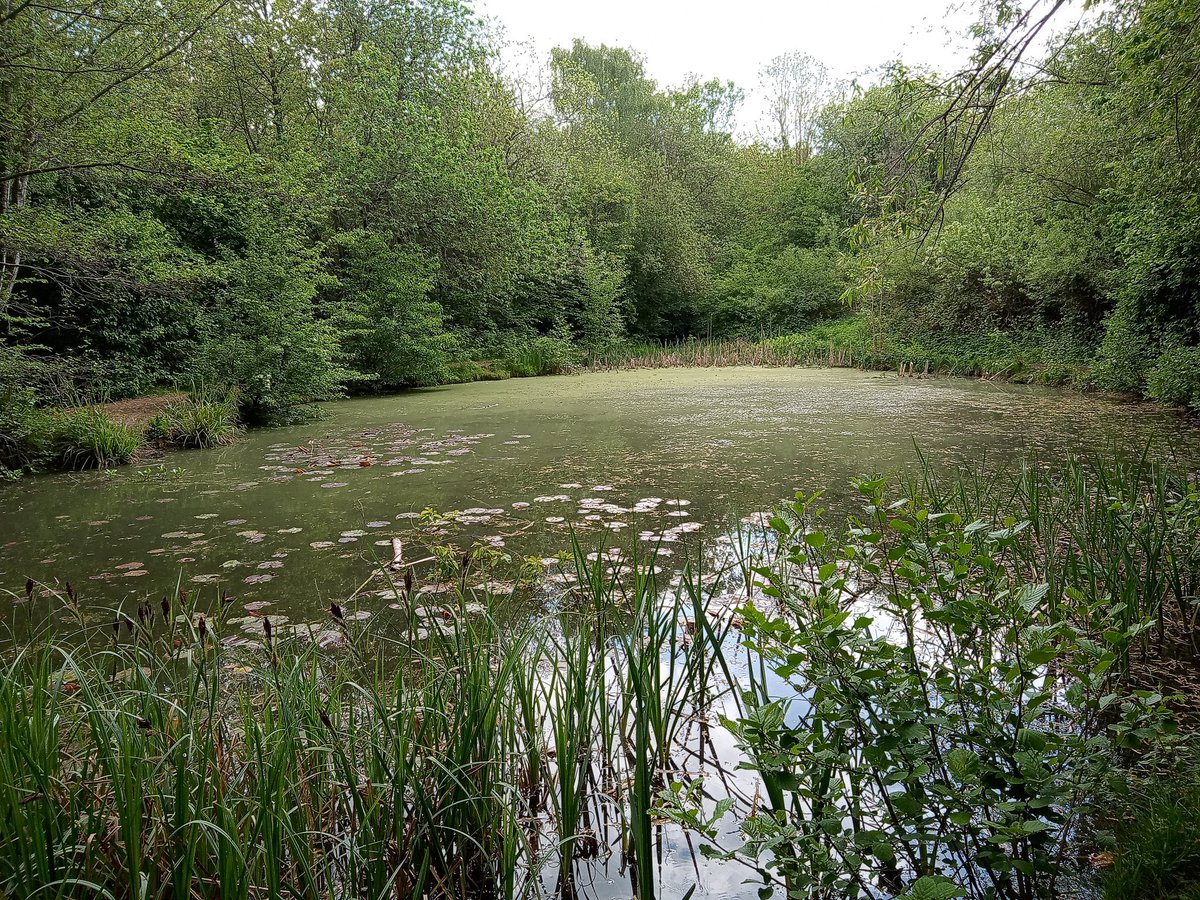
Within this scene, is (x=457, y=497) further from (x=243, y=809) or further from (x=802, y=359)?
(x=802, y=359)

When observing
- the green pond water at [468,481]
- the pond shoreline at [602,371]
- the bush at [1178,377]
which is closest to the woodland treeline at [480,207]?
the bush at [1178,377]

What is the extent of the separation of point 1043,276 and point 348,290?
1232cm

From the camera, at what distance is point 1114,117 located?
789 cm

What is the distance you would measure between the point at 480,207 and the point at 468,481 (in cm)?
1106

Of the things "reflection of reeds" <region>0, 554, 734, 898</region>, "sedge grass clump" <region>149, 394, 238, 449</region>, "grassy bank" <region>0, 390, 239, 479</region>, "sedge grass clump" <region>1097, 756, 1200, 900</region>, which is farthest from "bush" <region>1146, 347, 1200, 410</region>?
"grassy bank" <region>0, 390, 239, 479</region>

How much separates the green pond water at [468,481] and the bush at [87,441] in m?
0.32

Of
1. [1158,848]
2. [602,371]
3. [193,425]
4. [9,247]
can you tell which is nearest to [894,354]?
[602,371]

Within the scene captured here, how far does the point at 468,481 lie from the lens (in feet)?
16.4

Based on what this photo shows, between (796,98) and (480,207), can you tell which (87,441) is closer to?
(480,207)

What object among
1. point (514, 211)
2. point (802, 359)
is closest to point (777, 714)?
point (514, 211)

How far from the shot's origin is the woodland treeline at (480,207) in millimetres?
5078

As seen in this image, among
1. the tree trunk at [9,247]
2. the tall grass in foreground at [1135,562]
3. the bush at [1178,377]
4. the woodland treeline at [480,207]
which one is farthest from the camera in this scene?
the bush at [1178,377]

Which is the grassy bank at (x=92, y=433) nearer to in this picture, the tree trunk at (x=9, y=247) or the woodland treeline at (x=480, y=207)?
the woodland treeline at (x=480, y=207)

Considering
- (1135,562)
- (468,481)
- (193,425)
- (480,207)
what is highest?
(480,207)
